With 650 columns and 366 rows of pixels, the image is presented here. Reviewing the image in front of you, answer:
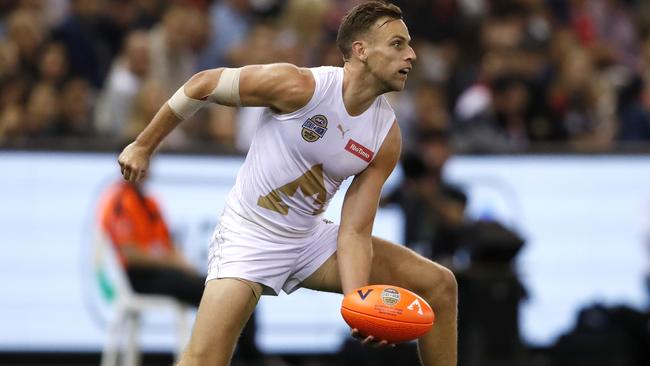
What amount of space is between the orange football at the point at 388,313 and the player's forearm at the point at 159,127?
1159mm

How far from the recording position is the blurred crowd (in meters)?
11.8

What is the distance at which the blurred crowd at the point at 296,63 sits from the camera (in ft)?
38.6

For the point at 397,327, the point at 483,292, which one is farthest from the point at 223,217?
the point at 483,292

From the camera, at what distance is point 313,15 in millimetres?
13102

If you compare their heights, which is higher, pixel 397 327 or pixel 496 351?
pixel 397 327

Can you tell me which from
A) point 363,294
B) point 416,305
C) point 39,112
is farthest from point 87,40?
point 416,305

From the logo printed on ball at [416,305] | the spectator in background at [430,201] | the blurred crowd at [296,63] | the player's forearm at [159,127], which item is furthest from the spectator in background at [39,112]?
the logo printed on ball at [416,305]

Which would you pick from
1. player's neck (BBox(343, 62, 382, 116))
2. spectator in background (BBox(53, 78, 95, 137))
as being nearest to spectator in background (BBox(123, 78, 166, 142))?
spectator in background (BBox(53, 78, 95, 137))

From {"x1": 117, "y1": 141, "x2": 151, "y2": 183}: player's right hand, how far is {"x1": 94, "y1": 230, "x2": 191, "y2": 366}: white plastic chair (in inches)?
142

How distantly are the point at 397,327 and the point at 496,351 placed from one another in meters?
4.18

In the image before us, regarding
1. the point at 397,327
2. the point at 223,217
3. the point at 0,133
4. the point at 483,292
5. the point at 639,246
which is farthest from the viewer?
the point at 639,246

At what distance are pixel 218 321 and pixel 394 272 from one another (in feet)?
3.21

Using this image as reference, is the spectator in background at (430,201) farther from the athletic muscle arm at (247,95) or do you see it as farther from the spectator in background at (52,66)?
the athletic muscle arm at (247,95)

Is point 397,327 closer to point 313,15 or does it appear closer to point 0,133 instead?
point 0,133
